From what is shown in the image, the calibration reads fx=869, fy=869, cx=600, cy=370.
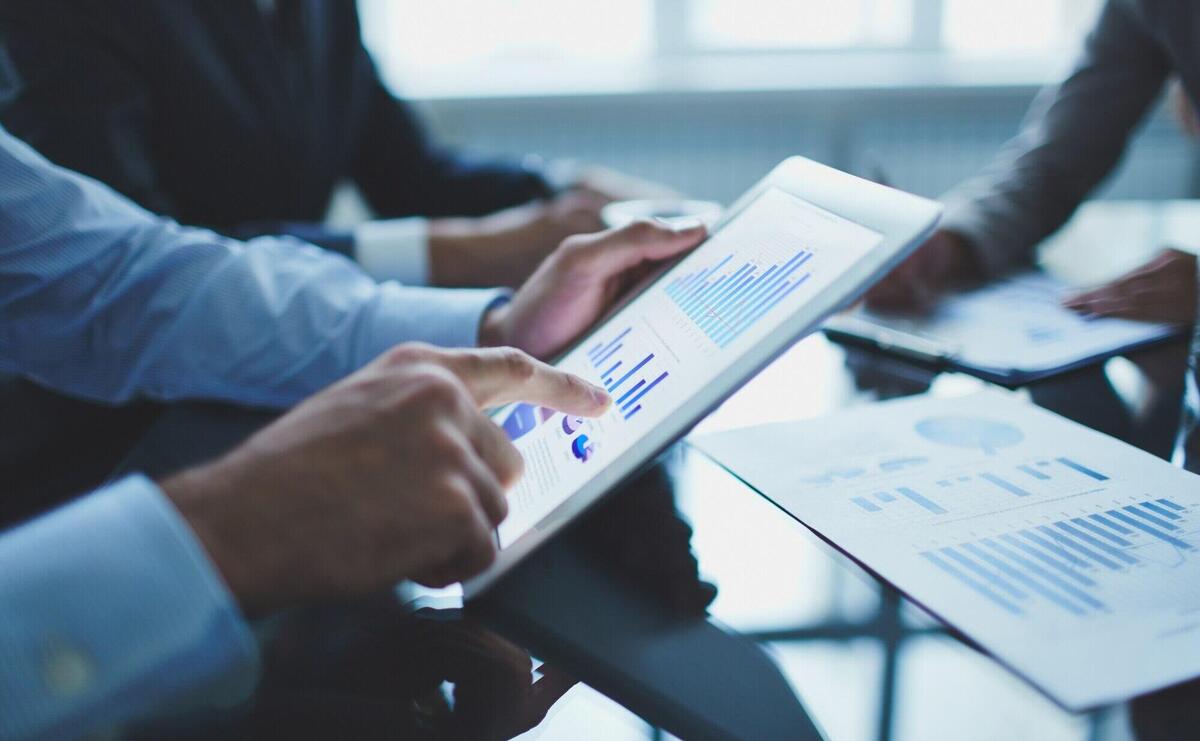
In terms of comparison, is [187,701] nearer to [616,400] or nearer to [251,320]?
[616,400]

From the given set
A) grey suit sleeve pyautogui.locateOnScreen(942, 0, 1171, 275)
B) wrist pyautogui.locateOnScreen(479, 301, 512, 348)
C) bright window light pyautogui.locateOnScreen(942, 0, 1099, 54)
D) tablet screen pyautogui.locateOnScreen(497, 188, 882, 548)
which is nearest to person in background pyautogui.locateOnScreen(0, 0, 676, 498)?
wrist pyautogui.locateOnScreen(479, 301, 512, 348)

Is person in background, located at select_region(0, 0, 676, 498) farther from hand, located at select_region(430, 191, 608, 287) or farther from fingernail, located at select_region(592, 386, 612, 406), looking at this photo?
fingernail, located at select_region(592, 386, 612, 406)

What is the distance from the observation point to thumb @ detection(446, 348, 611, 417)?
40 centimetres

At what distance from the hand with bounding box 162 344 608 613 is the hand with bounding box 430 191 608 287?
23.5 inches

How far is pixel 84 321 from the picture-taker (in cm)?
68

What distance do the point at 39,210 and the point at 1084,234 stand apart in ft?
3.86

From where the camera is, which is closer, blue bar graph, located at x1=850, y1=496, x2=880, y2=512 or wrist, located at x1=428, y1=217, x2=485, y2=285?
blue bar graph, located at x1=850, y1=496, x2=880, y2=512

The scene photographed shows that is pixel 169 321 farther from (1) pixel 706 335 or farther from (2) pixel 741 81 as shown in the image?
(2) pixel 741 81

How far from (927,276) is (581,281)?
431 mm

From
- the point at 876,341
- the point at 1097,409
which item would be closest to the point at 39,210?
the point at 876,341

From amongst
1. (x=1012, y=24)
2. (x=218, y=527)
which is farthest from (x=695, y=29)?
(x=218, y=527)

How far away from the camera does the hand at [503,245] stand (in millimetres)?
970

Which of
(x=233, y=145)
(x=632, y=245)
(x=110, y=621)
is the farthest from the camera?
(x=233, y=145)

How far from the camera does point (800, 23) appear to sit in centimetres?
257
